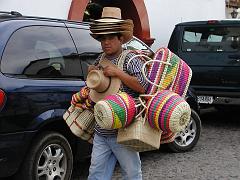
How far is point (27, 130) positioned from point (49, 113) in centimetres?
31

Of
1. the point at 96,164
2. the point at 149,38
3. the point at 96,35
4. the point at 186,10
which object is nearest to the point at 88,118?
the point at 96,164

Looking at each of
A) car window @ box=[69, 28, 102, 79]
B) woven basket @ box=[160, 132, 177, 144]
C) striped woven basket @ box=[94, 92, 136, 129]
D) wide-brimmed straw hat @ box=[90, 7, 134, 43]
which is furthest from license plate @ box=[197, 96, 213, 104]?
striped woven basket @ box=[94, 92, 136, 129]

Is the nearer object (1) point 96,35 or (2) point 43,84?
(1) point 96,35

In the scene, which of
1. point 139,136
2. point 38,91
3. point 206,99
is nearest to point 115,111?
point 139,136

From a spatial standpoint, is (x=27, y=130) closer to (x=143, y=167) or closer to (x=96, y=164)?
(x=96, y=164)

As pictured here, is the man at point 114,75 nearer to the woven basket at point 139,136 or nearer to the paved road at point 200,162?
the woven basket at point 139,136

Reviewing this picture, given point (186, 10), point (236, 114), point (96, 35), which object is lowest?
point (236, 114)

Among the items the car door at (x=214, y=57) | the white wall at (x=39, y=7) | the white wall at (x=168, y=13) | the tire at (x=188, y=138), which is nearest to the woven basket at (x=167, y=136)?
the tire at (x=188, y=138)

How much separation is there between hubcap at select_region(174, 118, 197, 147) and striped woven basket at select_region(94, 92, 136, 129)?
3259 millimetres

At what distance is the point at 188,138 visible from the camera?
6285mm

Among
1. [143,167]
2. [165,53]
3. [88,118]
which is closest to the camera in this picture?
[165,53]

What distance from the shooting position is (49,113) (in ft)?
13.4

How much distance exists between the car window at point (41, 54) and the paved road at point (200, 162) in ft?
4.21

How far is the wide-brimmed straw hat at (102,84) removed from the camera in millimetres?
3057
